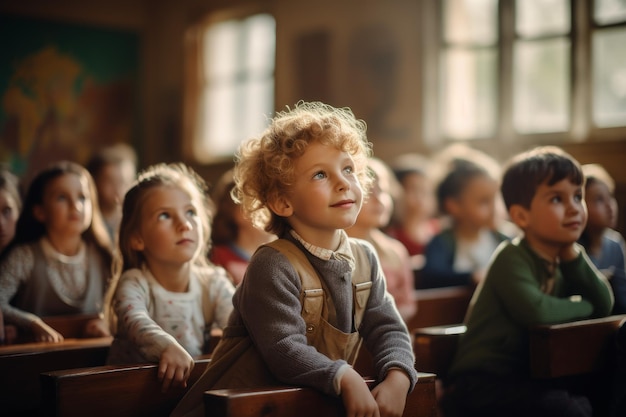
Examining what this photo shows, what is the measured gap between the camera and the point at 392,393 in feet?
6.71

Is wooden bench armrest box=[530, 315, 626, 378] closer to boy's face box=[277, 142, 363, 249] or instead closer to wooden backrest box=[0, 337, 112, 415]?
boy's face box=[277, 142, 363, 249]

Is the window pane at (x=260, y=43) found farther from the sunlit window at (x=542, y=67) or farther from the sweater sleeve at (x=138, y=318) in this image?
the sweater sleeve at (x=138, y=318)

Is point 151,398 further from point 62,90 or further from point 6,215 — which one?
point 62,90

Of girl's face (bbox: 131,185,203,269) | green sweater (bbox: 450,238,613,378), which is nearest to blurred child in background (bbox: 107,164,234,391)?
girl's face (bbox: 131,185,203,269)

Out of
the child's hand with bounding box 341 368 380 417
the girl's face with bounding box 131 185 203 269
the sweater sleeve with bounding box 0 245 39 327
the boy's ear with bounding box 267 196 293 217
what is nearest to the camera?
the child's hand with bounding box 341 368 380 417

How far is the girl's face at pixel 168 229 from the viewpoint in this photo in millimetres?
2717

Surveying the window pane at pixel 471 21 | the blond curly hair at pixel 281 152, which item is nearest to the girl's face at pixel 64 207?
the blond curly hair at pixel 281 152

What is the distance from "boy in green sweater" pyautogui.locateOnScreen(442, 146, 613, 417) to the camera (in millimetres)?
2799

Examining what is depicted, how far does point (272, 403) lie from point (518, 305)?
1.22 m

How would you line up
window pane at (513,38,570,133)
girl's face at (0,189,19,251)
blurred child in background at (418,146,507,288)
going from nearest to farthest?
girl's face at (0,189,19,251)
blurred child in background at (418,146,507,288)
window pane at (513,38,570,133)

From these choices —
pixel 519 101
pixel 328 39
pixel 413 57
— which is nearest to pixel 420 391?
pixel 519 101

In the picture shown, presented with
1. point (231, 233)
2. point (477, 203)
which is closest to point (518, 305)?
point (231, 233)

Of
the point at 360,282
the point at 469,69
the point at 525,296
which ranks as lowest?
the point at 525,296

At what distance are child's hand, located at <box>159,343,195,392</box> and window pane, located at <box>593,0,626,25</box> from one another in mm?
6231
